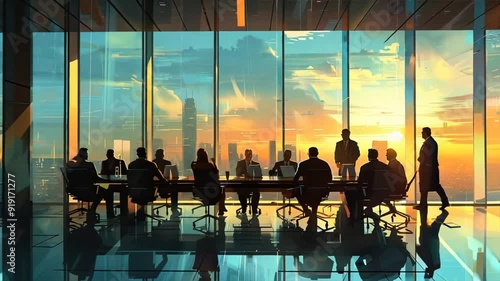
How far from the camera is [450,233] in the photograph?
6.71 metres

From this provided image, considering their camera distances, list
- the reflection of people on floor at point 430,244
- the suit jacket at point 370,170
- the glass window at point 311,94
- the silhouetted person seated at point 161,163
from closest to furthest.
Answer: the reflection of people on floor at point 430,244 < the suit jacket at point 370,170 < the silhouetted person seated at point 161,163 < the glass window at point 311,94

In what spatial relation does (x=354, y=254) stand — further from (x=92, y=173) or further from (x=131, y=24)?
(x=131, y=24)

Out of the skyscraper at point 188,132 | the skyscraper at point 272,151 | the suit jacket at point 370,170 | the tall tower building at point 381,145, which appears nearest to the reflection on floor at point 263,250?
the suit jacket at point 370,170

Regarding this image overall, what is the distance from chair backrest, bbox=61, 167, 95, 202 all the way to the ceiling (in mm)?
3398

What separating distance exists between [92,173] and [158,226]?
1.38 metres

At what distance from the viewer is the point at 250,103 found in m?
Answer: 11.7

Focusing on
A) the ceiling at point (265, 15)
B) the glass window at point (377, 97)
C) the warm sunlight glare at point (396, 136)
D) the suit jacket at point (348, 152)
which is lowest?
the suit jacket at point (348, 152)

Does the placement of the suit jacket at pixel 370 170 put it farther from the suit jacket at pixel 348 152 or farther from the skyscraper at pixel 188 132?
the skyscraper at pixel 188 132

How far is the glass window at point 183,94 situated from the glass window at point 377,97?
3.35m

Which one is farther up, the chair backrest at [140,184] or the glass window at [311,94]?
the glass window at [311,94]

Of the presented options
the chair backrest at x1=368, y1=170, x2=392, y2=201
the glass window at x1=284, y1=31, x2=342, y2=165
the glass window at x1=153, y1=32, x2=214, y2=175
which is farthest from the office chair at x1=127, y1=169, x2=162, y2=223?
the glass window at x1=284, y1=31, x2=342, y2=165

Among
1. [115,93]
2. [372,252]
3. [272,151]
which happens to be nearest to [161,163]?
[115,93]

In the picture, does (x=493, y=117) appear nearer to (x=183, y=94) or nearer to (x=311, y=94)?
(x=311, y=94)

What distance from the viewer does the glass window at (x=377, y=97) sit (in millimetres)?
11578
